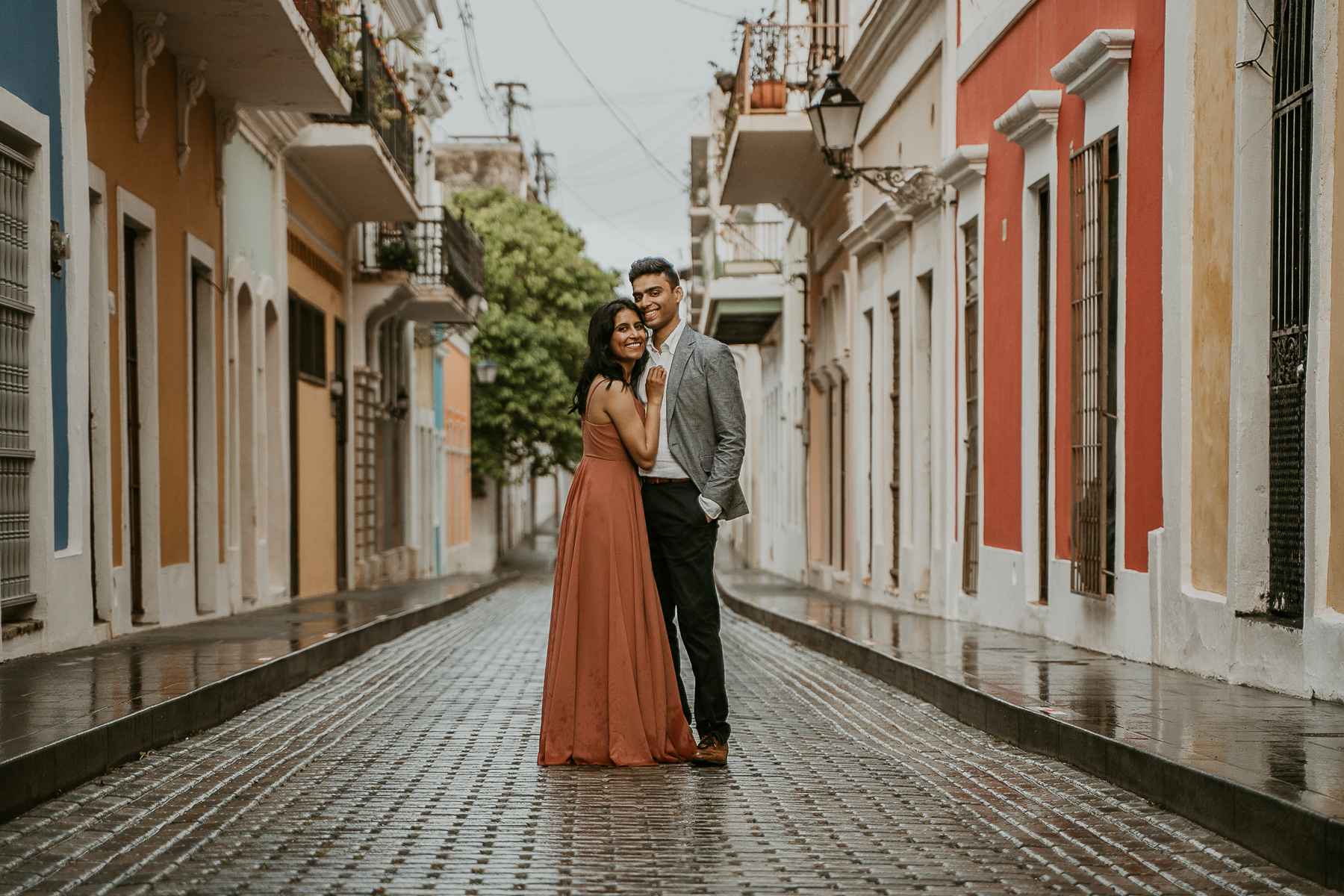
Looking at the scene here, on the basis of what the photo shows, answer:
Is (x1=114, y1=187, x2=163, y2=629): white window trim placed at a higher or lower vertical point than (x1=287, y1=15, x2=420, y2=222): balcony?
lower

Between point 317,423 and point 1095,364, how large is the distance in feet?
43.0

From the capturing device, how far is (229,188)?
56.2 feet

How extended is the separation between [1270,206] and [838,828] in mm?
4377

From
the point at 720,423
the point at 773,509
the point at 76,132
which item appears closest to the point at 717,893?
the point at 720,423

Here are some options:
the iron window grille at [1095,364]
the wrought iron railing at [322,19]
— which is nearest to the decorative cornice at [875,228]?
the wrought iron railing at [322,19]

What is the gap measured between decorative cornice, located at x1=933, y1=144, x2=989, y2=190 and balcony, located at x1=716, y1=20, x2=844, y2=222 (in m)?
4.80

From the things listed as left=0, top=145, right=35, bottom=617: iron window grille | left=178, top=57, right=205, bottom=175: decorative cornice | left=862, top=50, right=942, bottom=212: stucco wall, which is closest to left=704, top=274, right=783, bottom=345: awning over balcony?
left=862, top=50, right=942, bottom=212: stucco wall

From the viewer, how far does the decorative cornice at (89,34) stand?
11.8 meters

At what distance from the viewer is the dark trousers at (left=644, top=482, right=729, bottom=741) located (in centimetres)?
705

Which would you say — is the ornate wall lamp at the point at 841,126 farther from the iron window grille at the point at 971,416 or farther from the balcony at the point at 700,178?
the balcony at the point at 700,178

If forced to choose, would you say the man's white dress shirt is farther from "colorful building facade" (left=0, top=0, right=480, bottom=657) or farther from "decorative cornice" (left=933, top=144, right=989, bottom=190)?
"decorative cornice" (left=933, top=144, right=989, bottom=190)

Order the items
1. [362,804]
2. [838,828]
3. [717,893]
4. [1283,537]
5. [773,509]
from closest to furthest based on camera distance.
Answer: [717,893]
[838,828]
[362,804]
[1283,537]
[773,509]

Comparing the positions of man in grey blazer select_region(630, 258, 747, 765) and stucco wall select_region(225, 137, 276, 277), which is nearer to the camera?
man in grey blazer select_region(630, 258, 747, 765)

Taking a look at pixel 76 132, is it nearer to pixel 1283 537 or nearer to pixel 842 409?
pixel 1283 537
